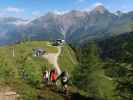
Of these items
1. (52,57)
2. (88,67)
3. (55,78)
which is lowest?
(52,57)

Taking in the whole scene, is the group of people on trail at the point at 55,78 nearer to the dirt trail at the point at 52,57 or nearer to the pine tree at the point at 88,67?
the pine tree at the point at 88,67

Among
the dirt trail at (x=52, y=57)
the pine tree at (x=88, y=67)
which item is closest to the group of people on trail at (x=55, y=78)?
the pine tree at (x=88, y=67)

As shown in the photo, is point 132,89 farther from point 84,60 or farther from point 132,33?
point 84,60

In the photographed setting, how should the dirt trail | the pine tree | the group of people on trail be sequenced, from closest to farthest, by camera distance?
the group of people on trail, the pine tree, the dirt trail

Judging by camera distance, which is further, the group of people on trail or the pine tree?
the pine tree

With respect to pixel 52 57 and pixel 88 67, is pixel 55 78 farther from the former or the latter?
pixel 52 57

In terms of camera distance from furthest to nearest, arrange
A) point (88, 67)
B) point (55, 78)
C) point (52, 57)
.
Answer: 1. point (52, 57)
2. point (88, 67)
3. point (55, 78)

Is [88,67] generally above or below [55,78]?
below

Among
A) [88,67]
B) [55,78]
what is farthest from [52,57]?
[55,78]

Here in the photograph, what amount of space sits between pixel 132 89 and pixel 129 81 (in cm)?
62

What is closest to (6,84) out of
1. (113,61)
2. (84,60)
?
(113,61)

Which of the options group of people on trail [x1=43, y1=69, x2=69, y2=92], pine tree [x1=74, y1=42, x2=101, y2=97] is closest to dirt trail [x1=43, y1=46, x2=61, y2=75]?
pine tree [x1=74, y1=42, x2=101, y2=97]

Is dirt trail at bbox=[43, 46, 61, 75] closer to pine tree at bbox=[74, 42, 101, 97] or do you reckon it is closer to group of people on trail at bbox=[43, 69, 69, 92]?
pine tree at bbox=[74, 42, 101, 97]

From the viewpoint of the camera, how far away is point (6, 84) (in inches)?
1027
